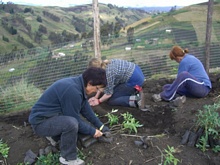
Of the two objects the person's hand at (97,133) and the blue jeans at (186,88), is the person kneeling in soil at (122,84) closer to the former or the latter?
the blue jeans at (186,88)

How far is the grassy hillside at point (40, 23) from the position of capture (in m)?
49.0

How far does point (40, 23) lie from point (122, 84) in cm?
6190

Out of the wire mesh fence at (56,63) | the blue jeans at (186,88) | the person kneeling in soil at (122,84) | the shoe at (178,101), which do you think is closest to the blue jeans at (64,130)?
the person kneeling in soil at (122,84)

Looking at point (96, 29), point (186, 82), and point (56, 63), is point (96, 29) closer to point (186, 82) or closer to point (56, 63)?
point (56, 63)

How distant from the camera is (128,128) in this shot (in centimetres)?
414

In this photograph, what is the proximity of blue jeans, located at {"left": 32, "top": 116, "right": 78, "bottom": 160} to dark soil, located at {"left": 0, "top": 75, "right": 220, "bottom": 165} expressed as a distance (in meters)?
0.32

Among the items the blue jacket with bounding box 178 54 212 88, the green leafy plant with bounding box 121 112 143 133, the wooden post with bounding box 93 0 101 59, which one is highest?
the wooden post with bounding box 93 0 101 59

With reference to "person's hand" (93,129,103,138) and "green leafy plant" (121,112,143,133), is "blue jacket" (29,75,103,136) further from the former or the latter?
"green leafy plant" (121,112,143,133)

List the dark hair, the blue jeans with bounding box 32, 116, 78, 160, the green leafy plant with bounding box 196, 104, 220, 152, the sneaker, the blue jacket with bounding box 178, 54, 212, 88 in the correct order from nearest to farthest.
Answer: the dark hair
the blue jeans with bounding box 32, 116, 78, 160
the sneaker
the green leafy plant with bounding box 196, 104, 220, 152
the blue jacket with bounding box 178, 54, 212, 88

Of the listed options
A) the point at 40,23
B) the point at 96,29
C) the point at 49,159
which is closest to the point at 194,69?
the point at 96,29

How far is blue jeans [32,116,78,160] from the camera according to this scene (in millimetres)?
3170

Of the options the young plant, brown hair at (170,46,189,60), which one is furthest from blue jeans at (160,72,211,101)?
the young plant

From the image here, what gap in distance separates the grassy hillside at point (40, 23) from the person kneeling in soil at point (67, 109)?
3500cm

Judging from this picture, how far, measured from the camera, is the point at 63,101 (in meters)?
3.09
